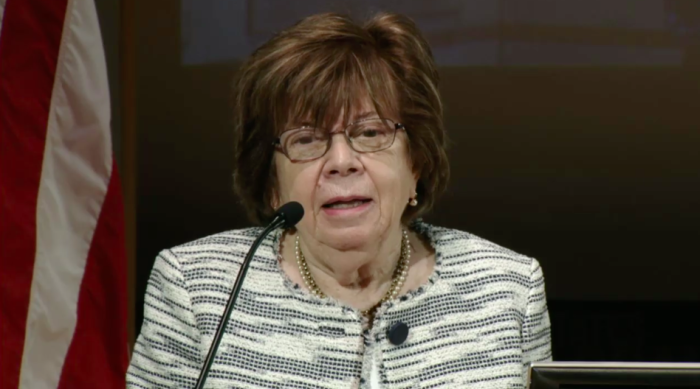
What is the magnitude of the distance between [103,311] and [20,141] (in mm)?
377

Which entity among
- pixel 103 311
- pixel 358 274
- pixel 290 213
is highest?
pixel 290 213

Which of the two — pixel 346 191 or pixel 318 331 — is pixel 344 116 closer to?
pixel 346 191

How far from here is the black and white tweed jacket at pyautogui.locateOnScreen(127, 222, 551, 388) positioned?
1650 millimetres

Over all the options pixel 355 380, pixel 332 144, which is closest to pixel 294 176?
pixel 332 144

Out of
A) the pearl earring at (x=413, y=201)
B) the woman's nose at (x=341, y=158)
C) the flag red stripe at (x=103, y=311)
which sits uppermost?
the woman's nose at (x=341, y=158)

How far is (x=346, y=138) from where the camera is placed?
5.29 ft

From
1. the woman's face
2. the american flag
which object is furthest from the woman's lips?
the american flag

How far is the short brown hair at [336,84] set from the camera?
1.63 meters

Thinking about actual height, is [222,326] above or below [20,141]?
below

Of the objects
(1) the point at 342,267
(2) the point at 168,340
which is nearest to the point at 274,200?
(1) the point at 342,267

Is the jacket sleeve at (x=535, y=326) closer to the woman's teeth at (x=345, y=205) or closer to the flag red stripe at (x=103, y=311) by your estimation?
the woman's teeth at (x=345, y=205)

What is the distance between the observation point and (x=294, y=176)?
1.63m

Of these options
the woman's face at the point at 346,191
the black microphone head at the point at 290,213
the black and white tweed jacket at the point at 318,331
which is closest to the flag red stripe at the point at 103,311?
the black and white tweed jacket at the point at 318,331

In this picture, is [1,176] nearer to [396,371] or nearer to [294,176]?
[294,176]
